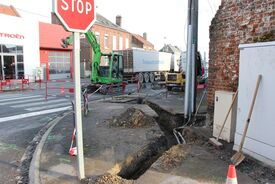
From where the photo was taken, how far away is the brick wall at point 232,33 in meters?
5.57

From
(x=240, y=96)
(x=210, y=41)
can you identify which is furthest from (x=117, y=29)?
(x=240, y=96)

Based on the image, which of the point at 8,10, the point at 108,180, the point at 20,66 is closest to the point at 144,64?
the point at 20,66

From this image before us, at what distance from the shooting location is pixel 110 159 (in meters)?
5.18

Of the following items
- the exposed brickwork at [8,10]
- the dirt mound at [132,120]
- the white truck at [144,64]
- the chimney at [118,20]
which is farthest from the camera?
the chimney at [118,20]

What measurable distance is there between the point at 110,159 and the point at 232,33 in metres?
4.23

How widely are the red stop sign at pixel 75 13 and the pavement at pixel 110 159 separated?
2.40 metres

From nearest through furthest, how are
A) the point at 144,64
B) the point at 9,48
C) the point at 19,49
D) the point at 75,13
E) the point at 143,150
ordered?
the point at 75,13, the point at 143,150, the point at 9,48, the point at 19,49, the point at 144,64

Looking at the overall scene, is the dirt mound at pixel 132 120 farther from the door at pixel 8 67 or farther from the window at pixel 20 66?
the window at pixel 20 66

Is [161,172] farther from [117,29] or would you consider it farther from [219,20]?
[117,29]

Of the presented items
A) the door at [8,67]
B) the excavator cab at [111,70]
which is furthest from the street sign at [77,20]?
the door at [8,67]

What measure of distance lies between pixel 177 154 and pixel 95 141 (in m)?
2.11

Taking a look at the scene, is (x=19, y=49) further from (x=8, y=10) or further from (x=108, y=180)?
(x=108, y=180)

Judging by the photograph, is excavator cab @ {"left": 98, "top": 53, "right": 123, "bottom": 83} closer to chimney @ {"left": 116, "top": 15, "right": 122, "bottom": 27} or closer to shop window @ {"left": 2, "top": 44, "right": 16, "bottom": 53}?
shop window @ {"left": 2, "top": 44, "right": 16, "bottom": 53}

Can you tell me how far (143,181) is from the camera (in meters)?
4.16
